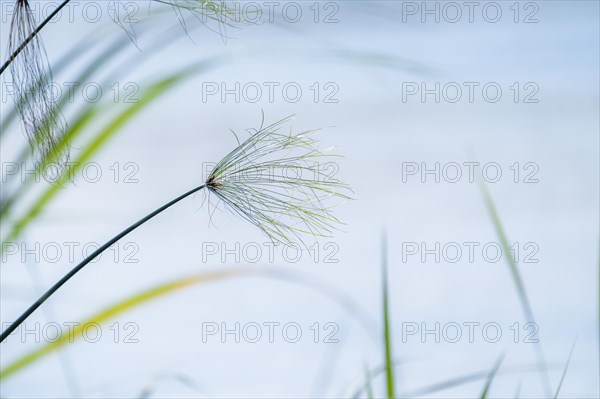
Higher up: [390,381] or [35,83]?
[35,83]

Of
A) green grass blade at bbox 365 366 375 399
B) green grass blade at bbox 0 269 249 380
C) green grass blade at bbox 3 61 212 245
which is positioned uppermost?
green grass blade at bbox 3 61 212 245

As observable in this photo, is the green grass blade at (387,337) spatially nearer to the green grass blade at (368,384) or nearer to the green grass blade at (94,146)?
the green grass blade at (368,384)

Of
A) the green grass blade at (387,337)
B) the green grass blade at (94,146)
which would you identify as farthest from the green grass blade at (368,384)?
the green grass blade at (94,146)

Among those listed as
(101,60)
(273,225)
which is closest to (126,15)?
(101,60)

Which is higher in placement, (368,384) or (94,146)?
(94,146)

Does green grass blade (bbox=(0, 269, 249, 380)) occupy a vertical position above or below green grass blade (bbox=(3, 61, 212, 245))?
below

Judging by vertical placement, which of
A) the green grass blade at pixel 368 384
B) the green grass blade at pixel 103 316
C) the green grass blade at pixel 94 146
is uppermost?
the green grass blade at pixel 94 146

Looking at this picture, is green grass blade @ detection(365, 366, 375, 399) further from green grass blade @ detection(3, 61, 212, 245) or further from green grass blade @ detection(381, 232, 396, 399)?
green grass blade @ detection(3, 61, 212, 245)

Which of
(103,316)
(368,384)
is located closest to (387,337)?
(368,384)

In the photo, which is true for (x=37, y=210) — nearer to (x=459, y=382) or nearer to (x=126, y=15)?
(x=126, y=15)

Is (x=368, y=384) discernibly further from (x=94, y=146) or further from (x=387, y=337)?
(x=94, y=146)

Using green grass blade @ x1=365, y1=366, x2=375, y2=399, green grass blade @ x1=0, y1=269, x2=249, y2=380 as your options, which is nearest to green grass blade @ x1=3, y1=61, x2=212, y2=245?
green grass blade @ x1=0, y1=269, x2=249, y2=380
